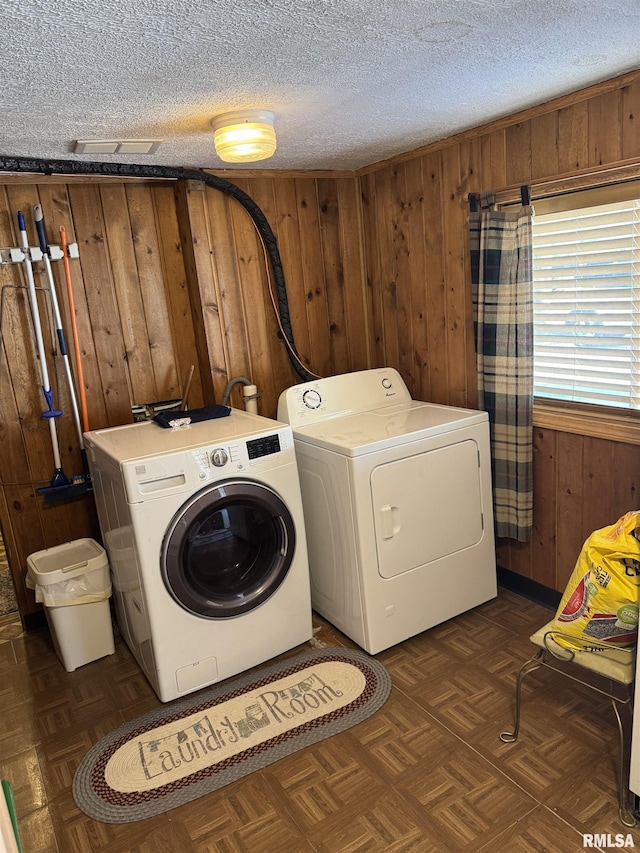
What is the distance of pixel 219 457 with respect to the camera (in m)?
2.34

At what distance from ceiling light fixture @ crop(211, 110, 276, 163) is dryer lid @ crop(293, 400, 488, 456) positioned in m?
1.12

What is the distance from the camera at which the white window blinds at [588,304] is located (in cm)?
228

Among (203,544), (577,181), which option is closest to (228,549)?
(203,544)

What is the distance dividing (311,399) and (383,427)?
0.43 m

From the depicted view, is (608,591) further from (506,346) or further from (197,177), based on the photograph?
(197,177)

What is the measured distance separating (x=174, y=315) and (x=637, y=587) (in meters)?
2.38

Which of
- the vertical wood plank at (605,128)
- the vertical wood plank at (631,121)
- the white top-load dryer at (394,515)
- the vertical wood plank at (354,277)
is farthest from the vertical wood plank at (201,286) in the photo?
the vertical wood plank at (631,121)

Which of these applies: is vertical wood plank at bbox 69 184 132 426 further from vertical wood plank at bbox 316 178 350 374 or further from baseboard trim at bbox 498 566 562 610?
baseboard trim at bbox 498 566 562 610

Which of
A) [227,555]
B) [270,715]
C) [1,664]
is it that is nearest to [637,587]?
[270,715]

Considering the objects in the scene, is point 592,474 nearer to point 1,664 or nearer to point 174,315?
point 174,315

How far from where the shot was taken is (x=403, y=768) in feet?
6.55

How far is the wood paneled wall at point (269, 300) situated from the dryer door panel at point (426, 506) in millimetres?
323

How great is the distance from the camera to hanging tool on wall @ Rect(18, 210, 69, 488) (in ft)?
8.80

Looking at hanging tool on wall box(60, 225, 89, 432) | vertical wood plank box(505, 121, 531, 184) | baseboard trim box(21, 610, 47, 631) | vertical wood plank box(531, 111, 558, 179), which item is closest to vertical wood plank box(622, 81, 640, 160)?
vertical wood plank box(531, 111, 558, 179)
